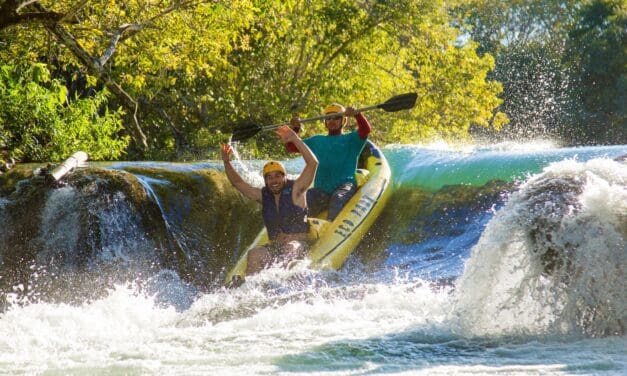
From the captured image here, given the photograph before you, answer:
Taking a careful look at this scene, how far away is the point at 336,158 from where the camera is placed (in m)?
8.89

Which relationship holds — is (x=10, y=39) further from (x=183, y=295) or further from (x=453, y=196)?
(x=453, y=196)

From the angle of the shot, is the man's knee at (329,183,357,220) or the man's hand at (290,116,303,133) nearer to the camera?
the man's knee at (329,183,357,220)

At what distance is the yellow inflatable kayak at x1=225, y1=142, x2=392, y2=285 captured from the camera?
26.5 ft

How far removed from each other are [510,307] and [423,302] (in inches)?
43.5

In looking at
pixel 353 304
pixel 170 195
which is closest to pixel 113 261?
pixel 170 195

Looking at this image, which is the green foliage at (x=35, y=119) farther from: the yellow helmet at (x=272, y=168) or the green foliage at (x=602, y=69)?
the green foliage at (x=602, y=69)

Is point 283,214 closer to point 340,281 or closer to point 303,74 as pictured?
point 340,281

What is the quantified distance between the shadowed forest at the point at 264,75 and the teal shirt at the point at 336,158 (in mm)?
1722

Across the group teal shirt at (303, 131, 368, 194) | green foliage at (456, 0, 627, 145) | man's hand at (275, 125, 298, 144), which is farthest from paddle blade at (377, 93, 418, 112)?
green foliage at (456, 0, 627, 145)

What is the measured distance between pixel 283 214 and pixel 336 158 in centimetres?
124

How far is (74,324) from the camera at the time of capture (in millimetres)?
6359

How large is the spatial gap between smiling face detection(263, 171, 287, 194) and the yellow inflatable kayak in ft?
1.61

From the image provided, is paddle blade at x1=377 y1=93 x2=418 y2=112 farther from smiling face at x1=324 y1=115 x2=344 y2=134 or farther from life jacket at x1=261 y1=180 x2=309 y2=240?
life jacket at x1=261 y1=180 x2=309 y2=240

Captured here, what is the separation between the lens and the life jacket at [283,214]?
7816 mm
